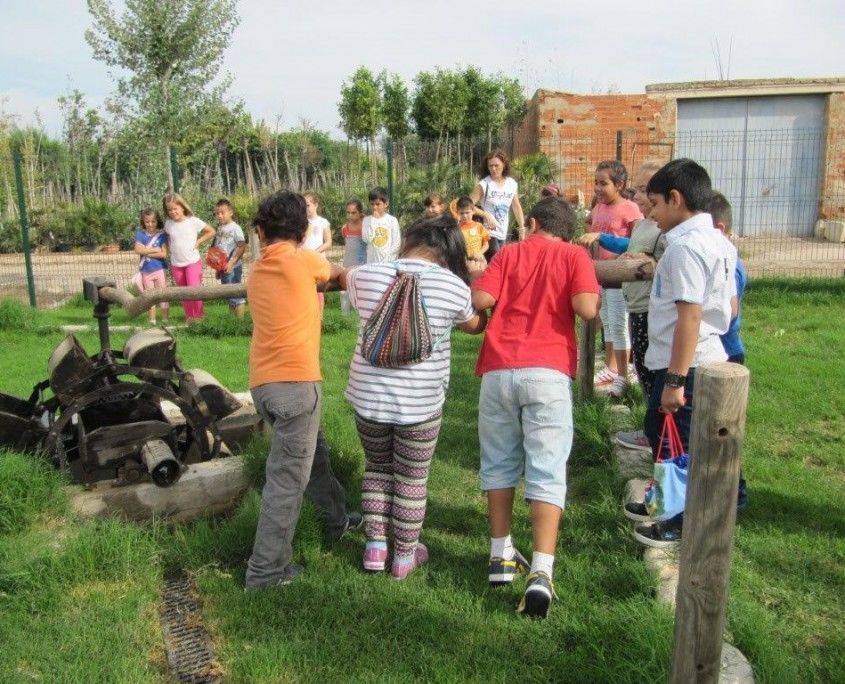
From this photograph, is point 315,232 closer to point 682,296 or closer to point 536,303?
point 536,303

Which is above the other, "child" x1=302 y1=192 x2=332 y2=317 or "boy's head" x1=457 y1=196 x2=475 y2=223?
"boy's head" x1=457 y1=196 x2=475 y2=223

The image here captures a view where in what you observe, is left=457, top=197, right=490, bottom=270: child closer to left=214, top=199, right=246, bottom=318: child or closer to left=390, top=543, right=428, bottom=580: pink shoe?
left=214, top=199, right=246, bottom=318: child

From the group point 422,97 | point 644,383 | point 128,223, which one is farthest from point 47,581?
point 422,97

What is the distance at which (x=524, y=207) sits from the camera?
628 inches

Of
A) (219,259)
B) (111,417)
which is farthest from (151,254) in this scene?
(111,417)

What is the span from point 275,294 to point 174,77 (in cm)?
1501

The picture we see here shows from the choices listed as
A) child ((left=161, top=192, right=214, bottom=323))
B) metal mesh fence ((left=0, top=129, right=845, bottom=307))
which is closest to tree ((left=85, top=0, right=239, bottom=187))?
metal mesh fence ((left=0, top=129, right=845, bottom=307))

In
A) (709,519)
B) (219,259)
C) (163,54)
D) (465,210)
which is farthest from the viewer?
(163,54)

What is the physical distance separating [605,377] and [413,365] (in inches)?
132

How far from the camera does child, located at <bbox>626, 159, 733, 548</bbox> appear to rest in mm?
3447

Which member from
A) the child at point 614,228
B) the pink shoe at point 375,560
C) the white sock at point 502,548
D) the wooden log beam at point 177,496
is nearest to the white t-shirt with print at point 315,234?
the child at point 614,228

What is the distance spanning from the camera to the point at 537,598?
10.4 feet

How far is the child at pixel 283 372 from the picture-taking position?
11.5ft

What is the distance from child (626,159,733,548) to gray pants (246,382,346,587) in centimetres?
153
